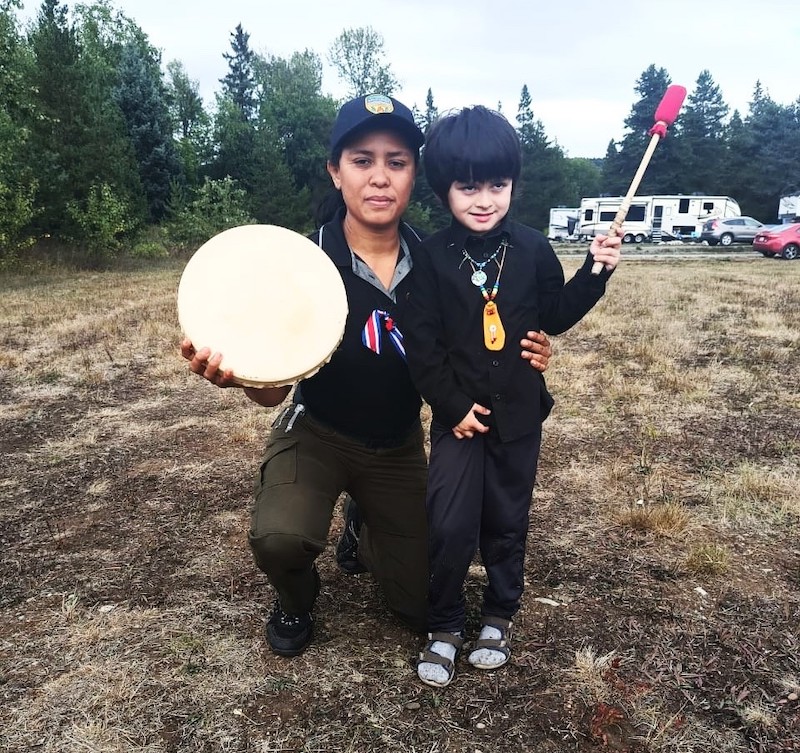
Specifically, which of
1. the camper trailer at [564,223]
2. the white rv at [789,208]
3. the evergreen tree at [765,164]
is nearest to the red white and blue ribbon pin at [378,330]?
the camper trailer at [564,223]

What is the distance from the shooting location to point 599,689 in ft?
6.93

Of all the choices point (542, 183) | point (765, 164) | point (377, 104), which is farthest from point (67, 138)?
point (765, 164)

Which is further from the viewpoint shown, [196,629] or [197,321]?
[196,629]

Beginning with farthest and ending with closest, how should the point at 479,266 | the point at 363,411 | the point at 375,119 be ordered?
the point at 363,411 < the point at 375,119 < the point at 479,266

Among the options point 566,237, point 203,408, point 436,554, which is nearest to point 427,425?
point 203,408

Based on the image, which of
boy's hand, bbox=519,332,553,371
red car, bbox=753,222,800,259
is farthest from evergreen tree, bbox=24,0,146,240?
red car, bbox=753,222,800,259

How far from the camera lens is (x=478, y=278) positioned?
7.27 ft

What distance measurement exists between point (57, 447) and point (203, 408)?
121cm

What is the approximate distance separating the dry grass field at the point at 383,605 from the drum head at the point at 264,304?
1.07 m

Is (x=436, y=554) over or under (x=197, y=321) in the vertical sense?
under

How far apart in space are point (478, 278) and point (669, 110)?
0.84 metres

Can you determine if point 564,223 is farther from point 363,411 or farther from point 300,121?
point 363,411

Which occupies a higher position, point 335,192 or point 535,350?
point 335,192

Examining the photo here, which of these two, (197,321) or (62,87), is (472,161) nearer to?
(197,321)
